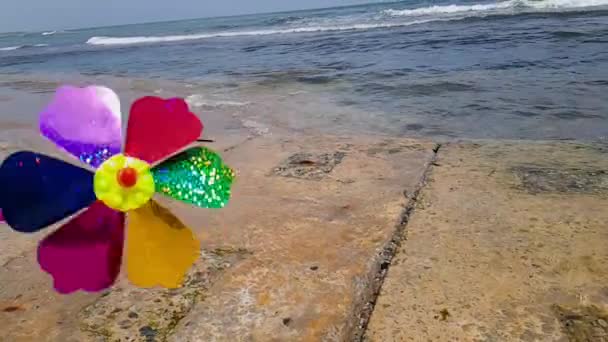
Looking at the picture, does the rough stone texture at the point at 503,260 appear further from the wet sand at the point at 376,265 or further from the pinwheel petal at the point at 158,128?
the pinwheel petal at the point at 158,128

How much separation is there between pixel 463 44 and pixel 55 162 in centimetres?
891

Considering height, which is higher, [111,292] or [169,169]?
[169,169]

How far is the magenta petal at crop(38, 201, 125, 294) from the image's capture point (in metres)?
1.01

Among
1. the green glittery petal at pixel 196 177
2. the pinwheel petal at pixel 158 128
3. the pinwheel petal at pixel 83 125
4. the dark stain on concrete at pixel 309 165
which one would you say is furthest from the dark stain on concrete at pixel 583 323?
the dark stain on concrete at pixel 309 165

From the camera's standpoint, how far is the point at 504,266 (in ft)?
4.68

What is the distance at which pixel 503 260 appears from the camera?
1.46m

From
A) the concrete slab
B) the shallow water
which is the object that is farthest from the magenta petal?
the shallow water

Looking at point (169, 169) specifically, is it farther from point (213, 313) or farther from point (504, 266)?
point (504, 266)

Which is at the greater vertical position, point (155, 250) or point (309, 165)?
point (155, 250)

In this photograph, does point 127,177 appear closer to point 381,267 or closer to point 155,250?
point 155,250

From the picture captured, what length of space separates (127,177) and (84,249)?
0.19 metres

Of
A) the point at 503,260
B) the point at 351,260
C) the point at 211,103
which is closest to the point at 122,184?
the point at 351,260

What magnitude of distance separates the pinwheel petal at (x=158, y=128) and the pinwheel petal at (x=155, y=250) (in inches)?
4.6

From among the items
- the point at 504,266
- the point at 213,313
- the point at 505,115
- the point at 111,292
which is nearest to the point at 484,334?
the point at 504,266
